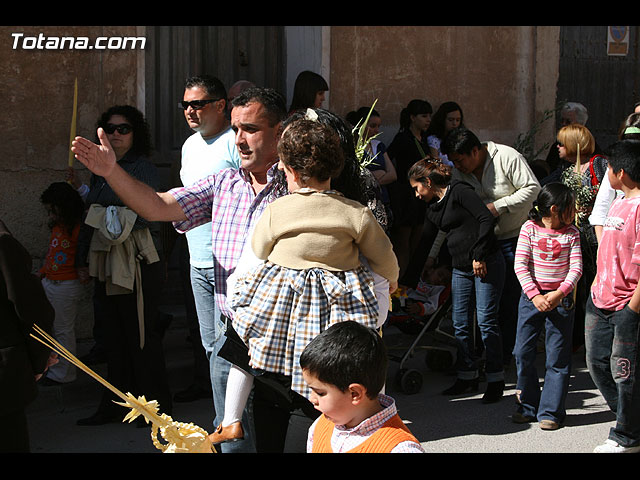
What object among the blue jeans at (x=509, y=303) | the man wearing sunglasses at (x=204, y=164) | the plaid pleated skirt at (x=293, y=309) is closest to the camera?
the plaid pleated skirt at (x=293, y=309)

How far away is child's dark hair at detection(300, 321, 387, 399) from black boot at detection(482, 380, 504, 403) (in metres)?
3.78

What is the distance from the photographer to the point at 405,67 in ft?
31.3

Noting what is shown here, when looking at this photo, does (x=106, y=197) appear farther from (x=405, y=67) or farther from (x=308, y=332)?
(x=405, y=67)

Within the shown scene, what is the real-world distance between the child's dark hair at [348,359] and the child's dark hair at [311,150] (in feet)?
2.26

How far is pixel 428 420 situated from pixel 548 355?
923mm

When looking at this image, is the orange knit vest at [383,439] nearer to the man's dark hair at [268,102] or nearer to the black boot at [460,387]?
the man's dark hair at [268,102]

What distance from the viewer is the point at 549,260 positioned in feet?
19.1

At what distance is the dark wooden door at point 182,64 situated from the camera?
26.5 ft

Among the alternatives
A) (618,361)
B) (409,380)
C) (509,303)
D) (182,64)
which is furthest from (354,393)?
(182,64)

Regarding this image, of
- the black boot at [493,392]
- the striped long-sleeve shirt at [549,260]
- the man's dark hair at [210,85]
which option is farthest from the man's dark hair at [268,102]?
the black boot at [493,392]

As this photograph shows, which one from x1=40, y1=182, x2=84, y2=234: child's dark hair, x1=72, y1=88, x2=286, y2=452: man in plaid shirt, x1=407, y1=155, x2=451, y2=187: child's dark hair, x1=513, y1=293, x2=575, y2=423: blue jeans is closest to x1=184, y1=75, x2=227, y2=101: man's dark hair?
x1=40, y1=182, x2=84, y2=234: child's dark hair

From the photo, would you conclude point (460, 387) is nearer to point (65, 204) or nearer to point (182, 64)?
point (65, 204)
